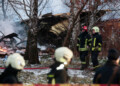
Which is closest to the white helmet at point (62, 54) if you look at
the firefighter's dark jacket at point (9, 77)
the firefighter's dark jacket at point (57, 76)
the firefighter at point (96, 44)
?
the firefighter's dark jacket at point (57, 76)

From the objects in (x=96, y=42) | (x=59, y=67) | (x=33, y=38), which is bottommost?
(x=59, y=67)

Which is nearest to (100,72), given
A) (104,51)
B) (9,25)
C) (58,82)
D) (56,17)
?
(58,82)

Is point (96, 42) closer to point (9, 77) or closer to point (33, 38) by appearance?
point (33, 38)

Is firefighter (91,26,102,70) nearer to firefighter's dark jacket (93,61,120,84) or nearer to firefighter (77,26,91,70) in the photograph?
firefighter (77,26,91,70)

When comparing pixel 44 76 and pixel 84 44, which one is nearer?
pixel 44 76

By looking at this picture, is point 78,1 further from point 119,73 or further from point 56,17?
point 119,73

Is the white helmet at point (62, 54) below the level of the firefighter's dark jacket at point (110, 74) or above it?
above

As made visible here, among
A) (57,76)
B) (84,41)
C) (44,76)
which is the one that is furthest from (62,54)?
(84,41)

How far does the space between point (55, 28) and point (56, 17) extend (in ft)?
3.11

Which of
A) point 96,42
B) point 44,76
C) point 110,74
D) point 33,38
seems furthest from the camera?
point 33,38

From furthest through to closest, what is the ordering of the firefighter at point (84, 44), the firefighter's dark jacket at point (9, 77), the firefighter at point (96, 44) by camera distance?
the firefighter at point (84, 44) < the firefighter at point (96, 44) < the firefighter's dark jacket at point (9, 77)

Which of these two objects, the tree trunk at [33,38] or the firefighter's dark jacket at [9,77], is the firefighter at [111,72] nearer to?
the firefighter's dark jacket at [9,77]

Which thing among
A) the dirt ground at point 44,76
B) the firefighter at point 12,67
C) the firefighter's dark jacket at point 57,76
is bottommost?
the dirt ground at point 44,76

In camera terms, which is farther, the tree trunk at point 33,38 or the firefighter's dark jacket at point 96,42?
the tree trunk at point 33,38
